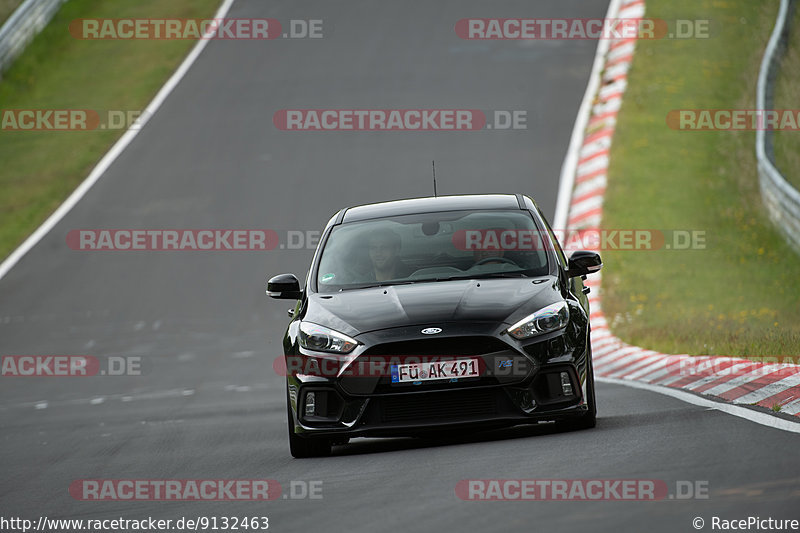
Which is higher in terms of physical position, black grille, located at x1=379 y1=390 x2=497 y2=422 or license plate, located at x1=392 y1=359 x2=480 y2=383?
license plate, located at x1=392 y1=359 x2=480 y2=383

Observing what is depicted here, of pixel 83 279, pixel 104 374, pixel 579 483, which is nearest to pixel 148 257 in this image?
pixel 83 279

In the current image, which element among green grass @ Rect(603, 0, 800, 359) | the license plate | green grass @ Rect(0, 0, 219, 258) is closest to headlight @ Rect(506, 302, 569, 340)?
the license plate

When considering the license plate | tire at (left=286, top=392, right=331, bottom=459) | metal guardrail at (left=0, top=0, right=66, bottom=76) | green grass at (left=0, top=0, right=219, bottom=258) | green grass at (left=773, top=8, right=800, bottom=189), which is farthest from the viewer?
metal guardrail at (left=0, top=0, right=66, bottom=76)

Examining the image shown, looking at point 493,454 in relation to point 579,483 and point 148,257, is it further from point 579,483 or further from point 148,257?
point 148,257

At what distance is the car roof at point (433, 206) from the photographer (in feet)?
30.8

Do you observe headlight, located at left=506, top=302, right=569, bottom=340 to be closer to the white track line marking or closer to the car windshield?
the car windshield

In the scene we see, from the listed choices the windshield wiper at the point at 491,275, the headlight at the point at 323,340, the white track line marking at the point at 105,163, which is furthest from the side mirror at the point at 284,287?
the white track line marking at the point at 105,163

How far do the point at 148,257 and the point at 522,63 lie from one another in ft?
34.3

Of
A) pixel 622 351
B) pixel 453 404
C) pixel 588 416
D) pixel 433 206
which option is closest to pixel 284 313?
pixel 622 351

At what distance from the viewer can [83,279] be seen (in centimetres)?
1889

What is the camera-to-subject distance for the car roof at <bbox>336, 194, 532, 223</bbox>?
9391mm

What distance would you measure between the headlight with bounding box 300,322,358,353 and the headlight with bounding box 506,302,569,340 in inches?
38.3

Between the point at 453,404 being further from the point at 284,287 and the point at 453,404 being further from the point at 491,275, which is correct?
the point at 284,287

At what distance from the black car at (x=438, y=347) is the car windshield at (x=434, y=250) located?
1cm
